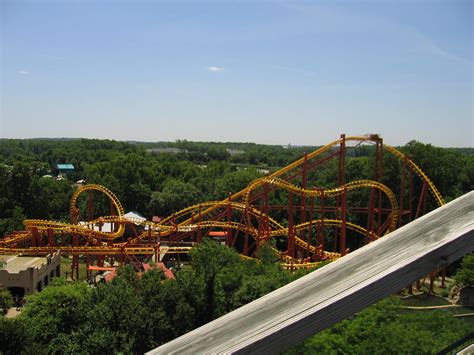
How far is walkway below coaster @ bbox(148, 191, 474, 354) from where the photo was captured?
117 cm

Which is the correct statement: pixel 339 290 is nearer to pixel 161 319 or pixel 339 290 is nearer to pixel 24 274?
pixel 161 319

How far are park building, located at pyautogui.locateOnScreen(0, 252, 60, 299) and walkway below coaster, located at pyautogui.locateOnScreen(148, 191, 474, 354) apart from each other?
72.3ft

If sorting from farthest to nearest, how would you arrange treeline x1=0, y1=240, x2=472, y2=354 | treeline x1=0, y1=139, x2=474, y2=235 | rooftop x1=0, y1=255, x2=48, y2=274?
treeline x1=0, y1=139, x2=474, y2=235, rooftop x1=0, y1=255, x2=48, y2=274, treeline x1=0, y1=240, x2=472, y2=354

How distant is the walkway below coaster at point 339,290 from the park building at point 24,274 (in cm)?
2202

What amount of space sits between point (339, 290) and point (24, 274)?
2234 cm

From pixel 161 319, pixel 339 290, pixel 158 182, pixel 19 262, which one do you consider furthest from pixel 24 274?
pixel 158 182

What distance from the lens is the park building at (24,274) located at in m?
20.4

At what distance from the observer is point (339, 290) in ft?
3.98

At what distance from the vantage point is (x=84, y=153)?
94062mm

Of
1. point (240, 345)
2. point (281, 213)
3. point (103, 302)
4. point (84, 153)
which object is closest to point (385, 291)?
point (240, 345)

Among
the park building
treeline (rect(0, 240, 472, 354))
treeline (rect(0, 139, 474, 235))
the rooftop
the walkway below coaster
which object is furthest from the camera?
treeline (rect(0, 139, 474, 235))

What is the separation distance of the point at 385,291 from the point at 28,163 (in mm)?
38582

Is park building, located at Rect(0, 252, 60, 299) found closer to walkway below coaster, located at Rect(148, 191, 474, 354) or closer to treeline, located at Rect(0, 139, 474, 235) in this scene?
treeline, located at Rect(0, 139, 474, 235)

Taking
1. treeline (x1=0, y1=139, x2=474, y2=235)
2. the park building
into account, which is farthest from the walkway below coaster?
treeline (x1=0, y1=139, x2=474, y2=235)
